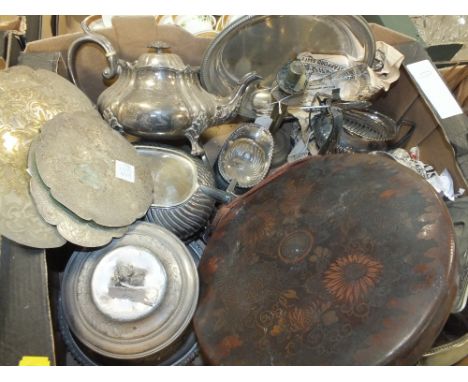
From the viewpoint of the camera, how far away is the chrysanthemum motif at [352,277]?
0.72 meters

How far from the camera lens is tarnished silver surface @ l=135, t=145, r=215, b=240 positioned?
0.98m

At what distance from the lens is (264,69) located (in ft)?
4.03

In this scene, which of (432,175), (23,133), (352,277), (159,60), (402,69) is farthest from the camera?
(402,69)

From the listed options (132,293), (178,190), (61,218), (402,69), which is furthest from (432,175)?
(61,218)

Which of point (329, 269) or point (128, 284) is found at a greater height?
point (329, 269)

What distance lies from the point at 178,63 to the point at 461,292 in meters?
0.80

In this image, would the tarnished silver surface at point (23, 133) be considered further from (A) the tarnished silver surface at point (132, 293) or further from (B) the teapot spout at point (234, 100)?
(B) the teapot spout at point (234, 100)

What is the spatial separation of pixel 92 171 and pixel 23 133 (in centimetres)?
17

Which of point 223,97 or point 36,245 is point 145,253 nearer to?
point 36,245

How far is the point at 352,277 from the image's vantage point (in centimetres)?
74

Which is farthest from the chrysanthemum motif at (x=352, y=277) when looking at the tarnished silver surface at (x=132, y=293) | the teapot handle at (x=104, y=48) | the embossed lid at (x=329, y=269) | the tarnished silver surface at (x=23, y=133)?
the teapot handle at (x=104, y=48)

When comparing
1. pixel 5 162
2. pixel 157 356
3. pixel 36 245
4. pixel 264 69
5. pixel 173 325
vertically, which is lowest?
pixel 157 356

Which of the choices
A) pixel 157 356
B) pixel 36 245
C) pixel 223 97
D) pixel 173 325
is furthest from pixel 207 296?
pixel 223 97

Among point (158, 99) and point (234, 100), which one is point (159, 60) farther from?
point (234, 100)
